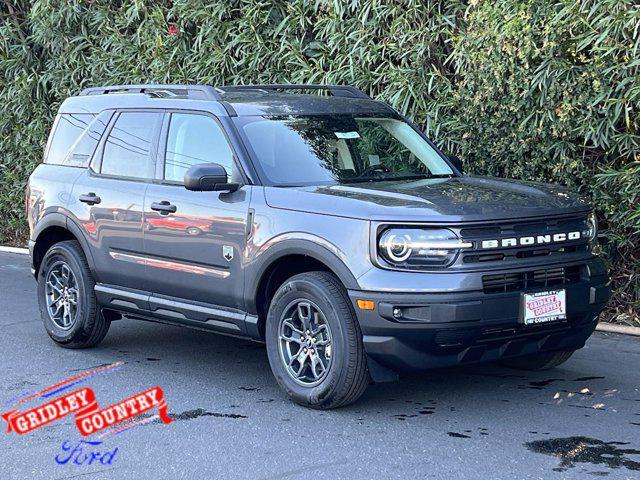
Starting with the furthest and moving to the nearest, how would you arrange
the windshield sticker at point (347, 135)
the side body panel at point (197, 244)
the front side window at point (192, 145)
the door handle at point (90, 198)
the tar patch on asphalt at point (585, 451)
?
the door handle at point (90, 198), the windshield sticker at point (347, 135), the front side window at point (192, 145), the side body panel at point (197, 244), the tar patch on asphalt at point (585, 451)

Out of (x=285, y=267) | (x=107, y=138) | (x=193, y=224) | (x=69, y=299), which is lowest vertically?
(x=69, y=299)

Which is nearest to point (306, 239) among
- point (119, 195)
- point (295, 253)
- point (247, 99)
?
point (295, 253)

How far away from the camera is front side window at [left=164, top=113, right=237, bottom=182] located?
7211 mm

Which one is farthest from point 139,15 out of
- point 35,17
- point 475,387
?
point 475,387

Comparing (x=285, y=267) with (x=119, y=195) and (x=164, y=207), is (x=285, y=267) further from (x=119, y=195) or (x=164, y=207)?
(x=119, y=195)

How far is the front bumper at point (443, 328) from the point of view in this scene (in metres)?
5.97

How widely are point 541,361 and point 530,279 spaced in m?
1.22

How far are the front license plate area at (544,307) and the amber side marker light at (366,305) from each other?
31.8 inches

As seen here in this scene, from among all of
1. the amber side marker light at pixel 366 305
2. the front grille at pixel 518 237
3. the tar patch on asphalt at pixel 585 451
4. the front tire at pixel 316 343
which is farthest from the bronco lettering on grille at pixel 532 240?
the tar patch on asphalt at pixel 585 451

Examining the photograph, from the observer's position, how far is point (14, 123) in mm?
14594

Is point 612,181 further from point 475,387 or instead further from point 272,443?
point 272,443

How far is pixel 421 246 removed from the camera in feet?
19.9

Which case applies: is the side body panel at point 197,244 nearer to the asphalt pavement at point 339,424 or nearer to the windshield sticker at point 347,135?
the asphalt pavement at point 339,424

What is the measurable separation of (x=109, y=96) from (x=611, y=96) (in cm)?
369
